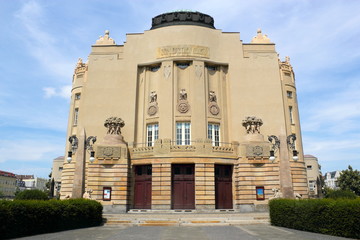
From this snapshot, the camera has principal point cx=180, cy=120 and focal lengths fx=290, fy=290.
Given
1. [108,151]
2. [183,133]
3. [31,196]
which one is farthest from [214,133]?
[31,196]

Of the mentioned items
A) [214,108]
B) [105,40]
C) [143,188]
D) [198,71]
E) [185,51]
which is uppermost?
[105,40]

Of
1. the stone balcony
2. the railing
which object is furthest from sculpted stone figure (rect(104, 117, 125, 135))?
the stone balcony

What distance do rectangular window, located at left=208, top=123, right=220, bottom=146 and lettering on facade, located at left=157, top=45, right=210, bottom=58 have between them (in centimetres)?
820

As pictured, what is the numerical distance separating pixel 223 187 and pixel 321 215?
1535 centimetres

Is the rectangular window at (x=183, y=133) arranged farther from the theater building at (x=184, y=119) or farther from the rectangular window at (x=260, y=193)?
the rectangular window at (x=260, y=193)

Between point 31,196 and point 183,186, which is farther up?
point 183,186

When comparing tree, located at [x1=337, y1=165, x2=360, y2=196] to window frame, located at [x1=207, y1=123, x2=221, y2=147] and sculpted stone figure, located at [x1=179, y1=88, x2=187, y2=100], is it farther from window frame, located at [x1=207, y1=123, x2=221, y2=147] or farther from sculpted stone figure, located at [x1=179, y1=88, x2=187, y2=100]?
sculpted stone figure, located at [x1=179, y1=88, x2=187, y2=100]

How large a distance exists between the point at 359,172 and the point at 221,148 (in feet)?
136

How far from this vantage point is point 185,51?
33469mm

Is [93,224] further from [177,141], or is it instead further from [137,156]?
[177,141]

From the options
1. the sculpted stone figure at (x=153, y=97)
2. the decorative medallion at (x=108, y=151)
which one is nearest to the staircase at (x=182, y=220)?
the decorative medallion at (x=108, y=151)

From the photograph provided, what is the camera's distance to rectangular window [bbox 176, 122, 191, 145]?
31.6m

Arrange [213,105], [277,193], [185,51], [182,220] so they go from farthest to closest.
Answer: [185,51] < [213,105] < [277,193] < [182,220]

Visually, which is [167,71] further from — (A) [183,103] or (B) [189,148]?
(B) [189,148]
